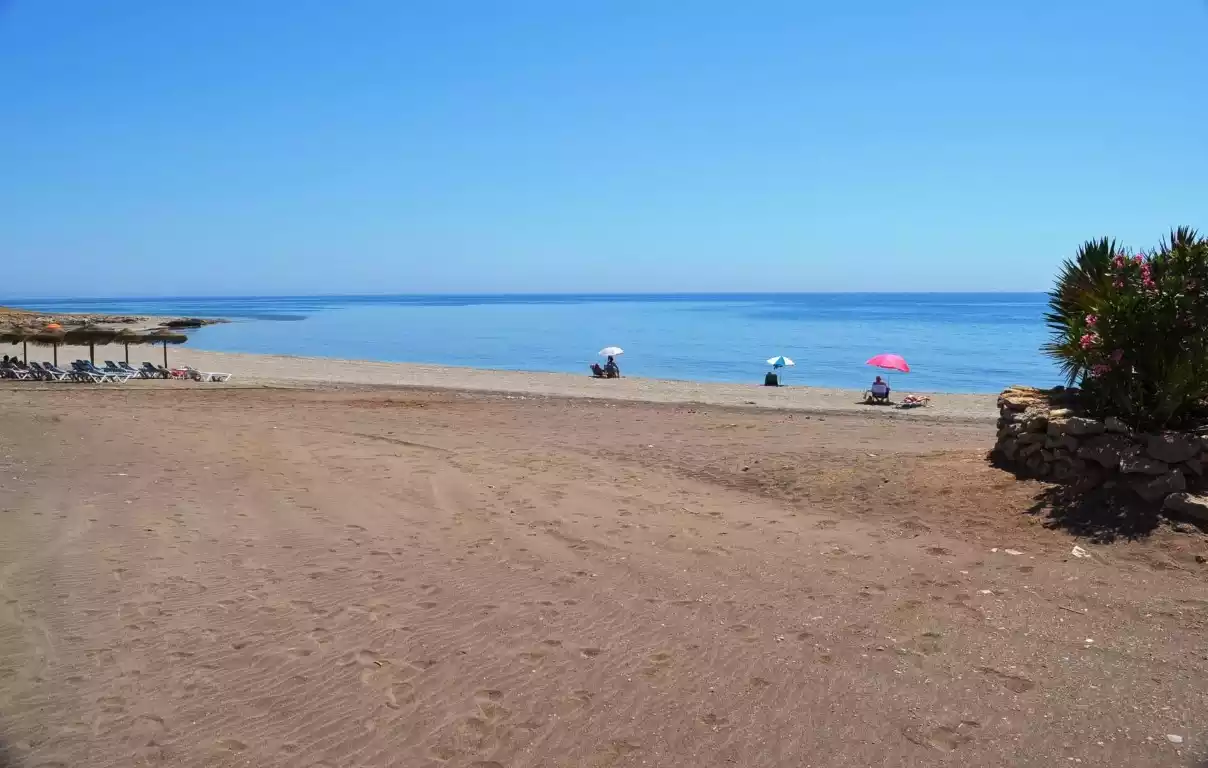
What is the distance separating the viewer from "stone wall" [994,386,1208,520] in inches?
265

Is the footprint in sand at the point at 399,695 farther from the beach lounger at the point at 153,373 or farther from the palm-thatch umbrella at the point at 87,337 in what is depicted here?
the palm-thatch umbrella at the point at 87,337

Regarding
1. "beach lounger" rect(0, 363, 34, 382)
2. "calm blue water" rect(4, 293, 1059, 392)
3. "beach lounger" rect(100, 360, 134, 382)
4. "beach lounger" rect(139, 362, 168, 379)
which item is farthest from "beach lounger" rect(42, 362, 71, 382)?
"calm blue water" rect(4, 293, 1059, 392)

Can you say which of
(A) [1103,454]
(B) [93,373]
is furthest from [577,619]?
(B) [93,373]

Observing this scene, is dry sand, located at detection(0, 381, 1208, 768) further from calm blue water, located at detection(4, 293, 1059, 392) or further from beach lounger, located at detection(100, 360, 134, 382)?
calm blue water, located at detection(4, 293, 1059, 392)

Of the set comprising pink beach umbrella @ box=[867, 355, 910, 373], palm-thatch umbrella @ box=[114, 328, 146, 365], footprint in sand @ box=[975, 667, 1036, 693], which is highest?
palm-thatch umbrella @ box=[114, 328, 146, 365]

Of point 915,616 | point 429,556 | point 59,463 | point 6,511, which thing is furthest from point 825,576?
point 59,463

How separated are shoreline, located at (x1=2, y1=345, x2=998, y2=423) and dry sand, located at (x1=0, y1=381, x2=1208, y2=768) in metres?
10.1

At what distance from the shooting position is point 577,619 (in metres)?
5.19

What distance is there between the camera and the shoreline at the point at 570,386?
19844mm

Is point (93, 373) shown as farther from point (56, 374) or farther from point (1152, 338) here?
point (1152, 338)

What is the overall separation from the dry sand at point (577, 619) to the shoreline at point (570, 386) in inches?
398

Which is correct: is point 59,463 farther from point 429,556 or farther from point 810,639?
point 810,639

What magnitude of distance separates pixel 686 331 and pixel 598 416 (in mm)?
55645

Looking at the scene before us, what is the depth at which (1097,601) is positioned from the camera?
5.44 m
